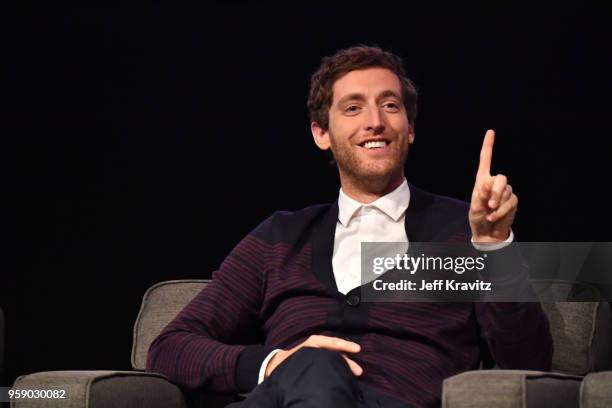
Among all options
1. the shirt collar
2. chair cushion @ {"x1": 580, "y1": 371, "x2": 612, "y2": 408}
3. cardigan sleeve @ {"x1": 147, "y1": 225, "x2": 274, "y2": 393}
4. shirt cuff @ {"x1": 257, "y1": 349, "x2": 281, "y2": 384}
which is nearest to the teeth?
the shirt collar

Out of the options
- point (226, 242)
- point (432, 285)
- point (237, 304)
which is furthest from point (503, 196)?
point (226, 242)

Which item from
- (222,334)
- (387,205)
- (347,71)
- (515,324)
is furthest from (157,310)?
(515,324)

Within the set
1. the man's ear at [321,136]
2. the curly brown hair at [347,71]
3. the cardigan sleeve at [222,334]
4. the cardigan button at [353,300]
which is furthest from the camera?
the man's ear at [321,136]

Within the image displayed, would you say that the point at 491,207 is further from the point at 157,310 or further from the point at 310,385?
the point at 157,310

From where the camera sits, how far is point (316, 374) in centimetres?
159

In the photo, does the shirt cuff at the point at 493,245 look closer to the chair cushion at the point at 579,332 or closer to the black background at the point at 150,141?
the chair cushion at the point at 579,332

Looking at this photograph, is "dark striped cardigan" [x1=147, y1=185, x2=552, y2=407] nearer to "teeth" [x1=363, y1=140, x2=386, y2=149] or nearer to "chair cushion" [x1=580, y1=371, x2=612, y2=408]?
"teeth" [x1=363, y1=140, x2=386, y2=149]

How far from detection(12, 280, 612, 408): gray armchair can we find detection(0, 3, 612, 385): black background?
2.75 feet

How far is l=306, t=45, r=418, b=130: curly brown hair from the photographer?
2354 millimetres

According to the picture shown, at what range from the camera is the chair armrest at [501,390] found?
5.39ft

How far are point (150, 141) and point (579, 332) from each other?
1714 millimetres

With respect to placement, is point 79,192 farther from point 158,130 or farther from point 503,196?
point 503,196

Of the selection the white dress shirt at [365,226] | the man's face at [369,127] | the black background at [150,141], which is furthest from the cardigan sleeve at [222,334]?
the black background at [150,141]

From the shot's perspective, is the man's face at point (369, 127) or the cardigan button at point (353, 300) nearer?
the cardigan button at point (353, 300)
